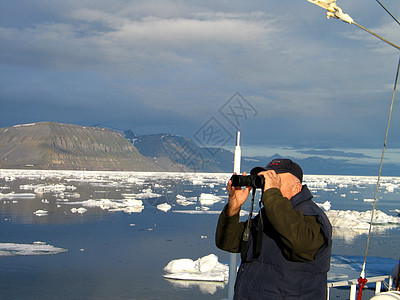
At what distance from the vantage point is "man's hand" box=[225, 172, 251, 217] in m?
1.98

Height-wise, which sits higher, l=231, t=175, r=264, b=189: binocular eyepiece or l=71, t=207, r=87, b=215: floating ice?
l=231, t=175, r=264, b=189: binocular eyepiece

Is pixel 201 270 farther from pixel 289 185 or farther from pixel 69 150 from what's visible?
pixel 69 150

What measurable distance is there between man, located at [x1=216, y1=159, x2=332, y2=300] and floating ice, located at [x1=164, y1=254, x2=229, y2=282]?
8.98 meters

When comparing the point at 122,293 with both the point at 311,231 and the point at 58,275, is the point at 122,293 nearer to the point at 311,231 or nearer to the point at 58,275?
the point at 58,275

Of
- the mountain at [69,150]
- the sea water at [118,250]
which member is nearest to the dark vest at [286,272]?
the sea water at [118,250]

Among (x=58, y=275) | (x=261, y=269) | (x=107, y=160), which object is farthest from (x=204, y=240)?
(x=107, y=160)

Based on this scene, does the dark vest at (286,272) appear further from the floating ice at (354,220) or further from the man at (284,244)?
the floating ice at (354,220)

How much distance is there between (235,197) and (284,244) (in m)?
0.34

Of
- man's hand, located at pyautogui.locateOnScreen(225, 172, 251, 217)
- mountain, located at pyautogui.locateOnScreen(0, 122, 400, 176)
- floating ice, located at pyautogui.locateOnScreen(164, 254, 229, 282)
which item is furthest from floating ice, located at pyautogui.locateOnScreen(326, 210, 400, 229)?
mountain, located at pyautogui.locateOnScreen(0, 122, 400, 176)

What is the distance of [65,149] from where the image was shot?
15250 cm

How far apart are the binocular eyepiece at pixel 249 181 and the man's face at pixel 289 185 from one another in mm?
136

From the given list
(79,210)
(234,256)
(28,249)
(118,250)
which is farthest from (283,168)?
(79,210)

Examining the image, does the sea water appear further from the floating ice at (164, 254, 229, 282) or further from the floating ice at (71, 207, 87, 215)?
the floating ice at (164, 254, 229, 282)

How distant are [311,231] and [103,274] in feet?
35.2
